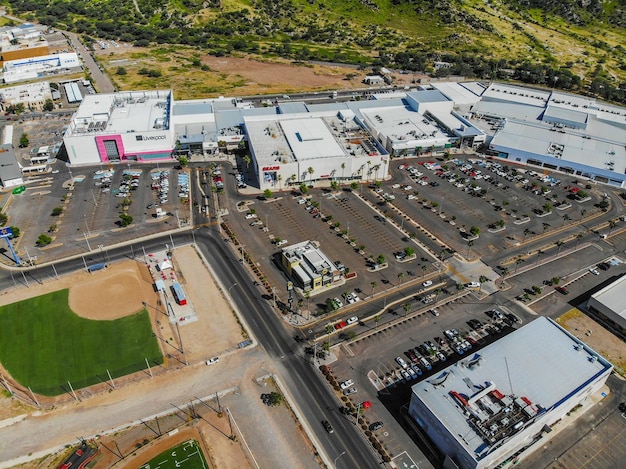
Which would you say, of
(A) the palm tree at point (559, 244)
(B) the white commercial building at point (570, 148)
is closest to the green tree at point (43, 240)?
(A) the palm tree at point (559, 244)

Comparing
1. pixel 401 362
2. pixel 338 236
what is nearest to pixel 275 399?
pixel 401 362

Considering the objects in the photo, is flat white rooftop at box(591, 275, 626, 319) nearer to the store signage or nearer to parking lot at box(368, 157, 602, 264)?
parking lot at box(368, 157, 602, 264)

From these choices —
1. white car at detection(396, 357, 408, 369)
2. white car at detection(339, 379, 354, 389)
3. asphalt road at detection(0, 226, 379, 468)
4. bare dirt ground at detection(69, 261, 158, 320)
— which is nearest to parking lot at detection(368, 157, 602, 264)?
white car at detection(396, 357, 408, 369)

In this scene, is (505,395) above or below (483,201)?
above

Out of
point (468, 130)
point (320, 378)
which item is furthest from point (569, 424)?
point (468, 130)

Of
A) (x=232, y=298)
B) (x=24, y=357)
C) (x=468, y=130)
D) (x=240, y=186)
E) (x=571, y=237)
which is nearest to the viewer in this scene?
(x=24, y=357)

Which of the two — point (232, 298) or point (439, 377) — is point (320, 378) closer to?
point (439, 377)

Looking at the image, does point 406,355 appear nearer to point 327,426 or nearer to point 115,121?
point 327,426
